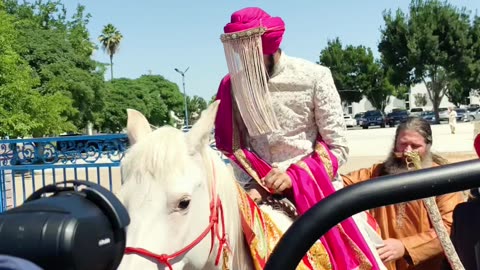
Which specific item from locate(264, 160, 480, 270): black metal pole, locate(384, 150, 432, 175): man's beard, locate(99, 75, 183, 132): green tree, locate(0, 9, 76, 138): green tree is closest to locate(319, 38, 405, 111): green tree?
locate(99, 75, 183, 132): green tree

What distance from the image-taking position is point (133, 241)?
2.06m

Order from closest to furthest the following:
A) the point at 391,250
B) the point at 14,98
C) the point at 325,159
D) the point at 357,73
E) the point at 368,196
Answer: the point at 368,196 < the point at 325,159 < the point at 391,250 < the point at 14,98 < the point at 357,73

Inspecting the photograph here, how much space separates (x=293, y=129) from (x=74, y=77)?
3074 cm

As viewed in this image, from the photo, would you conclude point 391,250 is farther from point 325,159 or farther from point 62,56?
point 62,56

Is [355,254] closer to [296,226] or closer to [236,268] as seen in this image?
[236,268]

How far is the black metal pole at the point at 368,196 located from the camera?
2.89 feet

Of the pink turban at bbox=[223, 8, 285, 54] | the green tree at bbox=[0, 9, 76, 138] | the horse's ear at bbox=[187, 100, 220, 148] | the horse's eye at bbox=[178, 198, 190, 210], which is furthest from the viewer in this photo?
the green tree at bbox=[0, 9, 76, 138]

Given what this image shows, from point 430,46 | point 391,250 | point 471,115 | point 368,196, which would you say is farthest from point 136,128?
point 471,115

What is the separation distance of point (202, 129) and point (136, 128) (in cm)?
31

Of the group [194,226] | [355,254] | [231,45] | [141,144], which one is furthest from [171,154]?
[355,254]

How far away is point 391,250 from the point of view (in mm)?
3266

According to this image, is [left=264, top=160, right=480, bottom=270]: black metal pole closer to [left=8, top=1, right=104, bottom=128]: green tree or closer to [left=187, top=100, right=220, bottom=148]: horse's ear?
[left=187, top=100, right=220, bottom=148]: horse's ear

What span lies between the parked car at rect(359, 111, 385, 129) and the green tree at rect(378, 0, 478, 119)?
3.87 meters

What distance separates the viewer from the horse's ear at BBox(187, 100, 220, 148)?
2.45m
